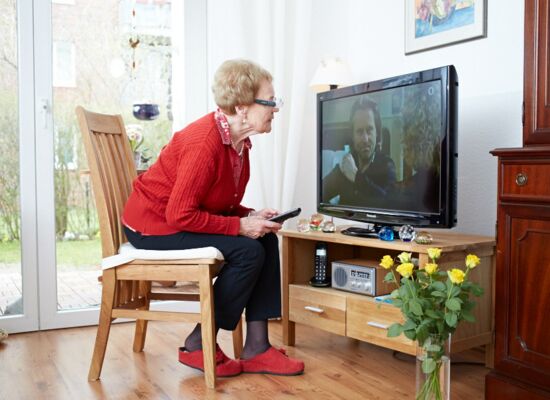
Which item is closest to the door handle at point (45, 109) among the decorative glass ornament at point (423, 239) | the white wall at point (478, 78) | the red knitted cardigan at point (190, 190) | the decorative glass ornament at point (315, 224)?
the red knitted cardigan at point (190, 190)

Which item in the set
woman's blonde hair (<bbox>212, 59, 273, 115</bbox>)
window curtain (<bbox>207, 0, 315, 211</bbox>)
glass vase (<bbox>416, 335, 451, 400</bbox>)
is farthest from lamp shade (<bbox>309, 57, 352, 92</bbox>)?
glass vase (<bbox>416, 335, 451, 400</bbox>)

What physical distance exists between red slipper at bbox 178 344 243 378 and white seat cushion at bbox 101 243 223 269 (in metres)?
0.38

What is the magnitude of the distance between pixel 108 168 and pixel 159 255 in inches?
19.6

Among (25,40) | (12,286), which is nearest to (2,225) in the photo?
(12,286)

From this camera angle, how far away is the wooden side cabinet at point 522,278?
5.86 ft

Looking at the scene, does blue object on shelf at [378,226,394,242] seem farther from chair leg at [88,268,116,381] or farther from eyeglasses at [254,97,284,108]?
chair leg at [88,268,116,381]

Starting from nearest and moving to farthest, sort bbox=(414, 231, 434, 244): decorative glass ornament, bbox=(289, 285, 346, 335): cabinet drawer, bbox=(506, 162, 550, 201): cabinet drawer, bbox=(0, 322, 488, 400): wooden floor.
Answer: bbox=(506, 162, 550, 201): cabinet drawer, bbox=(0, 322, 488, 400): wooden floor, bbox=(414, 231, 434, 244): decorative glass ornament, bbox=(289, 285, 346, 335): cabinet drawer

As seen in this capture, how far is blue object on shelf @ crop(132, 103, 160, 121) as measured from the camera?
10.6 ft

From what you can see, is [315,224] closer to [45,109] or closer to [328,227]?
[328,227]

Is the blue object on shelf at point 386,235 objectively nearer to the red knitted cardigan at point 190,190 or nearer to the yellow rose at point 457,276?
the red knitted cardigan at point 190,190

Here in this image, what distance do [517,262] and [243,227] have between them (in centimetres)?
91

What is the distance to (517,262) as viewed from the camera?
6.13 ft

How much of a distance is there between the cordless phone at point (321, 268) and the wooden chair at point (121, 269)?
389 mm

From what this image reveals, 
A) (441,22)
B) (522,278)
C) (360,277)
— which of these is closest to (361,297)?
(360,277)
